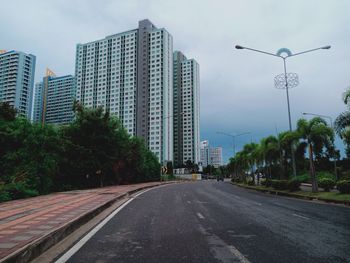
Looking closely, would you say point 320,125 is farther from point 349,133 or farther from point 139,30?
point 139,30

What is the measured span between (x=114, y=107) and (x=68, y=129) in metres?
106

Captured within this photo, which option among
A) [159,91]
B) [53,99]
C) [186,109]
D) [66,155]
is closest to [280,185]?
[66,155]

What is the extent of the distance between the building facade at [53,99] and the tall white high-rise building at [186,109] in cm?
5179

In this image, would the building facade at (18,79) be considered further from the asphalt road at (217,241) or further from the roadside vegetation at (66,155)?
the asphalt road at (217,241)

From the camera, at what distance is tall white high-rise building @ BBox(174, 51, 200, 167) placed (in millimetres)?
151625

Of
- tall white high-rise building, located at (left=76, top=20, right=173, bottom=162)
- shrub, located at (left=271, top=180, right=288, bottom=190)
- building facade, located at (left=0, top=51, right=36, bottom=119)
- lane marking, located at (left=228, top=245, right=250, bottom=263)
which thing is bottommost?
lane marking, located at (left=228, top=245, right=250, bottom=263)

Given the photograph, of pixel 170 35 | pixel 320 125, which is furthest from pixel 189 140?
pixel 320 125

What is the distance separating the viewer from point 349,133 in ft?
64.8

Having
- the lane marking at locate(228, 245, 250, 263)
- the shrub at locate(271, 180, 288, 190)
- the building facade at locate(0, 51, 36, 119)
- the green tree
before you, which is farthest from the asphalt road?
the building facade at locate(0, 51, 36, 119)

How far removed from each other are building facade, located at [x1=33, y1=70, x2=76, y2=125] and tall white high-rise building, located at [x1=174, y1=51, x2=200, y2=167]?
5179 centimetres

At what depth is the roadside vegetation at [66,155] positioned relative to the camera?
21.7 m

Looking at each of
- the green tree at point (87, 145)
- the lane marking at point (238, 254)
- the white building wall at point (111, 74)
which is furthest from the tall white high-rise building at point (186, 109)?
the lane marking at point (238, 254)

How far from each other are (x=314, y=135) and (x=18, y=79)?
5657cm

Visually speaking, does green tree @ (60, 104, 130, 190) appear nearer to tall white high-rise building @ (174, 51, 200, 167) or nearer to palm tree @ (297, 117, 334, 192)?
palm tree @ (297, 117, 334, 192)
